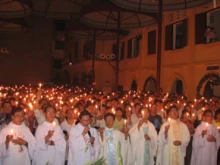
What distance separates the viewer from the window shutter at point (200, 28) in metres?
15.1

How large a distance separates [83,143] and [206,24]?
476 inches

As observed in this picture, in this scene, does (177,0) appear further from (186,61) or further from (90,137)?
(90,137)

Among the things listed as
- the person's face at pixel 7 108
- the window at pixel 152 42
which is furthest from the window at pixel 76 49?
the person's face at pixel 7 108

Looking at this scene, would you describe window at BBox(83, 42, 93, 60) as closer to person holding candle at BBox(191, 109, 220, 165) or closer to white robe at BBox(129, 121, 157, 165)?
person holding candle at BBox(191, 109, 220, 165)

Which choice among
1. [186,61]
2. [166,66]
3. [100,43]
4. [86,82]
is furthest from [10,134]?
[86,82]

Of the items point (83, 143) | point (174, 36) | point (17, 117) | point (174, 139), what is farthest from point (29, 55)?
point (83, 143)

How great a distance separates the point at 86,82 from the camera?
32.7 m

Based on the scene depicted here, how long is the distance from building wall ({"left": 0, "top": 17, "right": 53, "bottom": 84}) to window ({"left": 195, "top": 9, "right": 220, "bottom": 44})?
21.0 m

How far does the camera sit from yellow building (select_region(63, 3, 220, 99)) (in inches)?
574

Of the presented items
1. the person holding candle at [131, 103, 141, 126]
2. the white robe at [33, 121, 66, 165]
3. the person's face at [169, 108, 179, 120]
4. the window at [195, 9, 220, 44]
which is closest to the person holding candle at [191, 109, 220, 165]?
the person's face at [169, 108, 179, 120]

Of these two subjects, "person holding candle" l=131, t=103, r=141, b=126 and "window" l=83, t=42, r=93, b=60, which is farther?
"window" l=83, t=42, r=93, b=60

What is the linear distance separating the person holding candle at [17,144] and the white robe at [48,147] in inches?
5.9

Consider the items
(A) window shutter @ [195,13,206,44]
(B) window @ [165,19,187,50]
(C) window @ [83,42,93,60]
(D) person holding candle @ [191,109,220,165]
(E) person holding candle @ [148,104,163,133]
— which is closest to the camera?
(D) person holding candle @ [191,109,220,165]

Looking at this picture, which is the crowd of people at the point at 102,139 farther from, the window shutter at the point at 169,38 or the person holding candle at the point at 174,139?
the window shutter at the point at 169,38
